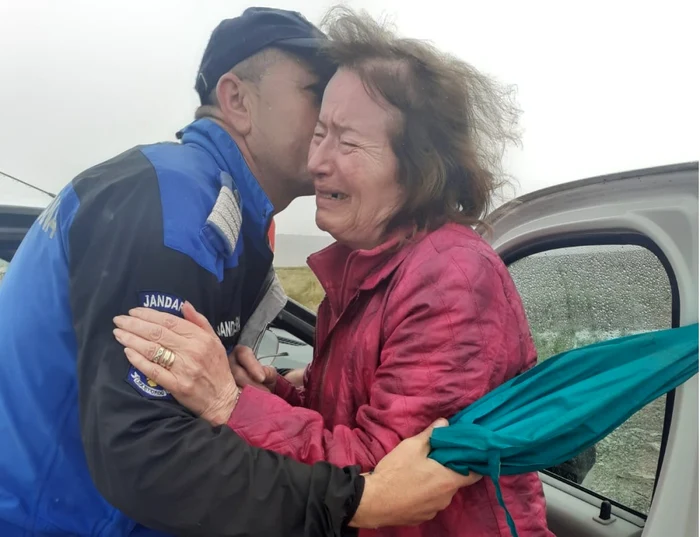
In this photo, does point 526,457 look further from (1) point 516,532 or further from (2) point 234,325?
(2) point 234,325

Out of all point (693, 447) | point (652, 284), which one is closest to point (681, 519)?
point (693, 447)

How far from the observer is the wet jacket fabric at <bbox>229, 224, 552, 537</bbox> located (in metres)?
0.93

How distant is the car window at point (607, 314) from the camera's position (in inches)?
49.0

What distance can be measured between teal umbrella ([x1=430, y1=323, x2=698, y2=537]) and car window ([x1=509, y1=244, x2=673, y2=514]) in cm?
33

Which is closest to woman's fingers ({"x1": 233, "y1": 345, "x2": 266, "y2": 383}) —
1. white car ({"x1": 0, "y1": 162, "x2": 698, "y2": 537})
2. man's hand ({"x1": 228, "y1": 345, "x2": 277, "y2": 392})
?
man's hand ({"x1": 228, "y1": 345, "x2": 277, "y2": 392})

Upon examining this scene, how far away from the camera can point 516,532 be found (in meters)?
0.97

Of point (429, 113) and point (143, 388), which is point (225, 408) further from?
point (429, 113)

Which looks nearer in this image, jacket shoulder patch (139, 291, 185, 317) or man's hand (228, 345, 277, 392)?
jacket shoulder patch (139, 291, 185, 317)

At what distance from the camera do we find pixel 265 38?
1.21 m

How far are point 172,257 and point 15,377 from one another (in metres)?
0.37

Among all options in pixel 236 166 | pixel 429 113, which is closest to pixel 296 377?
pixel 236 166

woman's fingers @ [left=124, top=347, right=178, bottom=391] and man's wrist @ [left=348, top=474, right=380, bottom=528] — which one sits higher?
woman's fingers @ [left=124, top=347, right=178, bottom=391]

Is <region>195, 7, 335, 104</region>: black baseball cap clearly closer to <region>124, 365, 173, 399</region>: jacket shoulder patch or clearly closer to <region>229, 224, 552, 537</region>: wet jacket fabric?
<region>229, 224, 552, 537</region>: wet jacket fabric

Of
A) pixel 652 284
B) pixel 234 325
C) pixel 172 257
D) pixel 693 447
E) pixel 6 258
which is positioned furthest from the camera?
pixel 6 258
